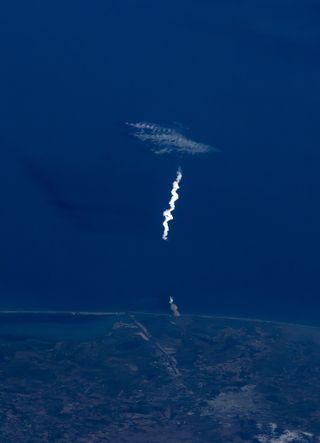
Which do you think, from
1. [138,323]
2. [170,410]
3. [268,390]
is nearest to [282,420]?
[268,390]

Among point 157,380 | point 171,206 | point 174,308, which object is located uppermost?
point 171,206

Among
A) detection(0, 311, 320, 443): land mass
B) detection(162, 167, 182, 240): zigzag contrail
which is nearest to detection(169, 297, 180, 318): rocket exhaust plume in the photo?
detection(0, 311, 320, 443): land mass

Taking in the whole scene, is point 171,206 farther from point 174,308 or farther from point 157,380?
point 157,380

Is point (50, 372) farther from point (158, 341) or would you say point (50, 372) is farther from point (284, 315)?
point (284, 315)

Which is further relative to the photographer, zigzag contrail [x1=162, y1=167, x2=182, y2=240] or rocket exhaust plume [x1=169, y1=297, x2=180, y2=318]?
zigzag contrail [x1=162, y1=167, x2=182, y2=240]

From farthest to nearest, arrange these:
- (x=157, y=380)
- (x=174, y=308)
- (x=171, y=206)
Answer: (x=171, y=206) → (x=174, y=308) → (x=157, y=380)

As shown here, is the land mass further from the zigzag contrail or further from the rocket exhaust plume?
the zigzag contrail

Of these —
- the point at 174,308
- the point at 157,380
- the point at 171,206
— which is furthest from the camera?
the point at 171,206

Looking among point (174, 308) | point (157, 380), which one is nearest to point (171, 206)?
point (174, 308)

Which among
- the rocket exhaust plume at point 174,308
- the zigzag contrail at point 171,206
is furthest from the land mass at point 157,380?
the zigzag contrail at point 171,206

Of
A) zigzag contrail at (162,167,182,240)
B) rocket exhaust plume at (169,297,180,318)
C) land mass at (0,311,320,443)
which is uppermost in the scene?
zigzag contrail at (162,167,182,240)

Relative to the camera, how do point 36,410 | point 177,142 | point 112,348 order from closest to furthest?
point 36,410 < point 112,348 < point 177,142
